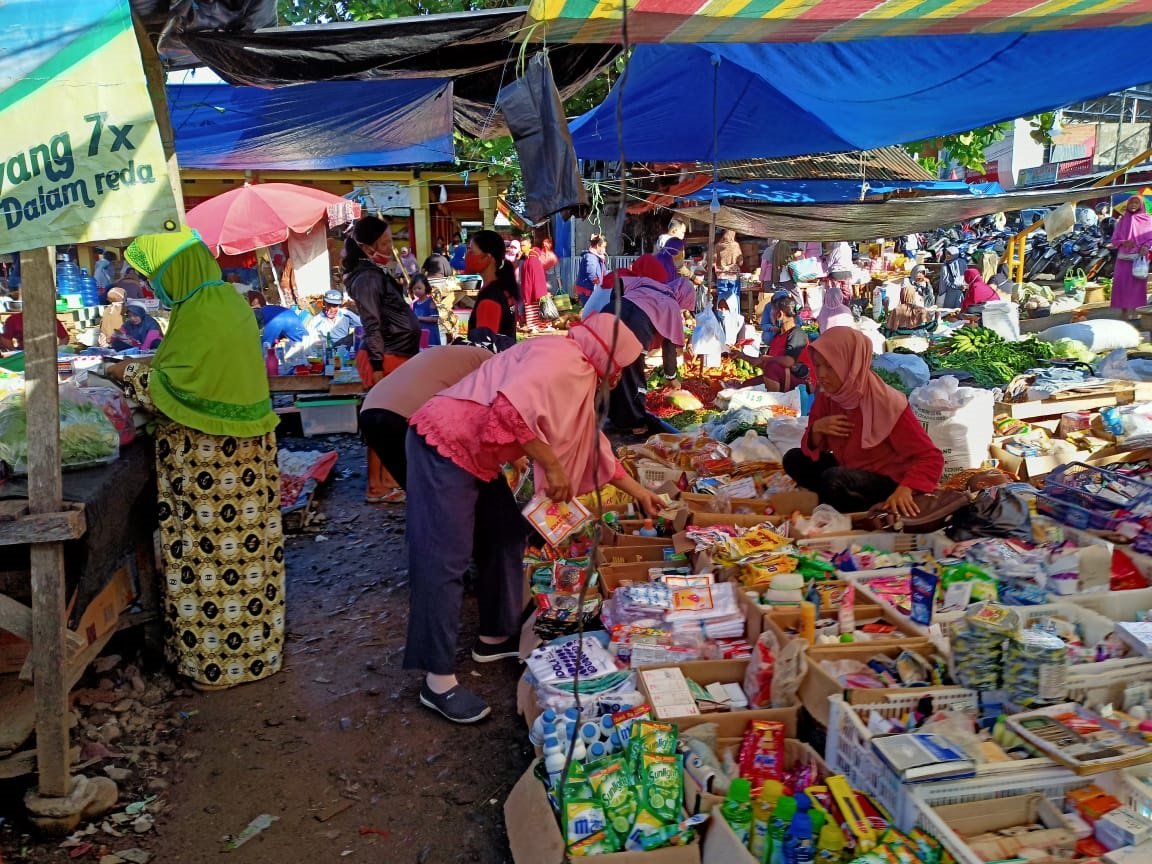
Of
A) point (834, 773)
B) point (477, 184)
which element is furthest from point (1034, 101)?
point (477, 184)

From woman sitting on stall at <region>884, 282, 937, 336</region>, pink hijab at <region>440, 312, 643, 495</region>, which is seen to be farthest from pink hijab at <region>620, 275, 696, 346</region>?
woman sitting on stall at <region>884, 282, 937, 336</region>

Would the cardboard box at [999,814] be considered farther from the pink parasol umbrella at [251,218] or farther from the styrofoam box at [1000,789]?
the pink parasol umbrella at [251,218]

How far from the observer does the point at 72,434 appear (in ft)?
10.5

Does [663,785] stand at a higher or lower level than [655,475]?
lower

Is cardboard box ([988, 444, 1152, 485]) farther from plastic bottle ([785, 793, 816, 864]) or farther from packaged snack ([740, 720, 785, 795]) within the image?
plastic bottle ([785, 793, 816, 864])

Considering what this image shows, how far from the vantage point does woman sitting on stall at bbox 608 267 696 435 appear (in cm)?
710

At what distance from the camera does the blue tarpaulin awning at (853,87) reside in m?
4.89

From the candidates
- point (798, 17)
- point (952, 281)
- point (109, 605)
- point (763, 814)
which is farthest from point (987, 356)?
point (952, 281)

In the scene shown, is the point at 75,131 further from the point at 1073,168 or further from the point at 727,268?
the point at 1073,168

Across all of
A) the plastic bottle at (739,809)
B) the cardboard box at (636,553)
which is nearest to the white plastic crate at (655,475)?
the cardboard box at (636,553)

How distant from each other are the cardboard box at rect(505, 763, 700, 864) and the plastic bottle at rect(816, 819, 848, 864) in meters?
0.34

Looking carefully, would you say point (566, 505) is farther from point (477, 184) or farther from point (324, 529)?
point (477, 184)

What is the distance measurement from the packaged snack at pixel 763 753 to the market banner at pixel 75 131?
2395 mm

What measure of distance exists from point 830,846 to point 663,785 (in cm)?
48
